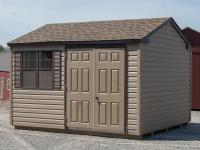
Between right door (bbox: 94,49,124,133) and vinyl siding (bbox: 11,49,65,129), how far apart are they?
3.88 feet

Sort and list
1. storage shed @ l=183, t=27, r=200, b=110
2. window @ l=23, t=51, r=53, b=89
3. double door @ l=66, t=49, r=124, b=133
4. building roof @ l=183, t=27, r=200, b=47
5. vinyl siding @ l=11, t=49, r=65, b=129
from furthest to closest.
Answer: building roof @ l=183, t=27, r=200, b=47, storage shed @ l=183, t=27, r=200, b=110, window @ l=23, t=51, r=53, b=89, vinyl siding @ l=11, t=49, r=65, b=129, double door @ l=66, t=49, r=124, b=133

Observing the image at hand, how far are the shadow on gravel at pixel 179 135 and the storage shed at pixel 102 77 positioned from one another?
224mm

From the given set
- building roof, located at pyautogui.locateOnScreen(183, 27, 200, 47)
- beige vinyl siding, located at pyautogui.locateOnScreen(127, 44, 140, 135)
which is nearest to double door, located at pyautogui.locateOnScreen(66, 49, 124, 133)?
beige vinyl siding, located at pyautogui.locateOnScreen(127, 44, 140, 135)

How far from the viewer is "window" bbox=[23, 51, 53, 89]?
14633 mm

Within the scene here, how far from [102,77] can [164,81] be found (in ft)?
6.59

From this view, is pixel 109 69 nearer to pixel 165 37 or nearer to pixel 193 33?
pixel 165 37

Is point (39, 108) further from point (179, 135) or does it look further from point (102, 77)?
point (179, 135)

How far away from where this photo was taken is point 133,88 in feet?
43.3

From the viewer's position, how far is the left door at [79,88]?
1386 centimetres

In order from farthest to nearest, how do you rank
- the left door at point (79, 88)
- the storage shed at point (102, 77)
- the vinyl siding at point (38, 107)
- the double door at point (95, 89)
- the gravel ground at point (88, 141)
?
the vinyl siding at point (38, 107)
the left door at point (79, 88)
the double door at point (95, 89)
the storage shed at point (102, 77)
the gravel ground at point (88, 141)

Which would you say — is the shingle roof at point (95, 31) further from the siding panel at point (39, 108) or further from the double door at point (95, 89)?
the siding panel at point (39, 108)

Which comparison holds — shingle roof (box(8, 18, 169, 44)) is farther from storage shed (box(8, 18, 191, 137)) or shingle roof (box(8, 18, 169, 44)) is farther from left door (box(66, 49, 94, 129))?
left door (box(66, 49, 94, 129))

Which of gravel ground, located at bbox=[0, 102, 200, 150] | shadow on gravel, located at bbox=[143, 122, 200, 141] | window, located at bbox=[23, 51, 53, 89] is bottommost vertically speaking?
shadow on gravel, located at bbox=[143, 122, 200, 141]

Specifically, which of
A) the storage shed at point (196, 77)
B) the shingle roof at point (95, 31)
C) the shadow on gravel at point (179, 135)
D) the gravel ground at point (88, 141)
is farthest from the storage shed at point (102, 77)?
the storage shed at point (196, 77)
